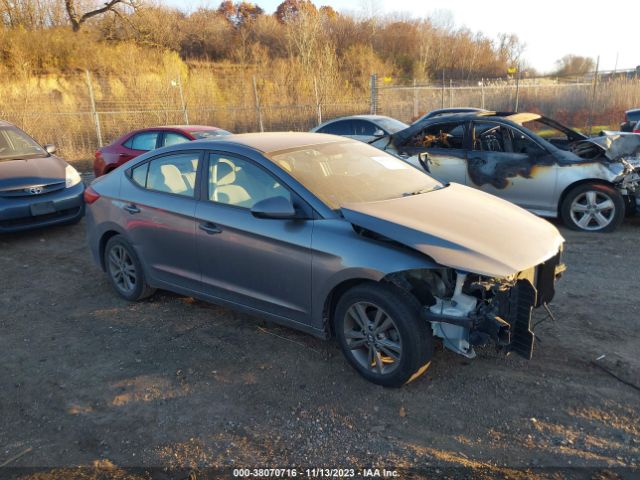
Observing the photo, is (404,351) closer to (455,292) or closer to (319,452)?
(455,292)

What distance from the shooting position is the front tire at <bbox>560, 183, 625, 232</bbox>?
22.0 ft

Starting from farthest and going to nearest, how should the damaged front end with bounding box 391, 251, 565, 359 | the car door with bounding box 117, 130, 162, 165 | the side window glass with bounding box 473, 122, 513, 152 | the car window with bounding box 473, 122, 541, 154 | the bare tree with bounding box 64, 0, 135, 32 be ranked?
the bare tree with bounding box 64, 0, 135, 32 < the car door with bounding box 117, 130, 162, 165 < the side window glass with bounding box 473, 122, 513, 152 < the car window with bounding box 473, 122, 541, 154 < the damaged front end with bounding box 391, 251, 565, 359

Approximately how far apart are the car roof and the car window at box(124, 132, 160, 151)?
19.0 ft

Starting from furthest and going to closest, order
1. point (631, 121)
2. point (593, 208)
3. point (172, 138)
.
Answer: point (631, 121)
point (172, 138)
point (593, 208)

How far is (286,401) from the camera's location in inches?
128

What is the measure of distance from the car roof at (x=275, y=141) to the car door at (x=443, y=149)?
3.38 m

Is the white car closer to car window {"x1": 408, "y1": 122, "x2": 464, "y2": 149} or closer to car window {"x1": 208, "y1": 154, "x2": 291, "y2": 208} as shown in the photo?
car window {"x1": 408, "y1": 122, "x2": 464, "y2": 149}

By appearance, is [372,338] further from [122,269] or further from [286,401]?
[122,269]

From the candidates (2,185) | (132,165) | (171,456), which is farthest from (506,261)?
(2,185)

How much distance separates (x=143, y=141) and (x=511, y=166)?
675 cm

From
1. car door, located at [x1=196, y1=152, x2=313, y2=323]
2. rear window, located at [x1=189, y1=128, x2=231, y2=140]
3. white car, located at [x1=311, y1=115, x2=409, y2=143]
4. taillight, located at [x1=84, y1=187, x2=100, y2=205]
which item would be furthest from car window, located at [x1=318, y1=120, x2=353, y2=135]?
car door, located at [x1=196, y1=152, x2=313, y2=323]

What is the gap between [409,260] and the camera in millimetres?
3086

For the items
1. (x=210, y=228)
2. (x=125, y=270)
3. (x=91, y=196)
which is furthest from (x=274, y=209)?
(x=91, y=196)

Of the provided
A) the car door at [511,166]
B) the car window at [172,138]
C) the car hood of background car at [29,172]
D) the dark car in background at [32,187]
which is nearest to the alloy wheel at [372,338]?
the car door at [511,166]
